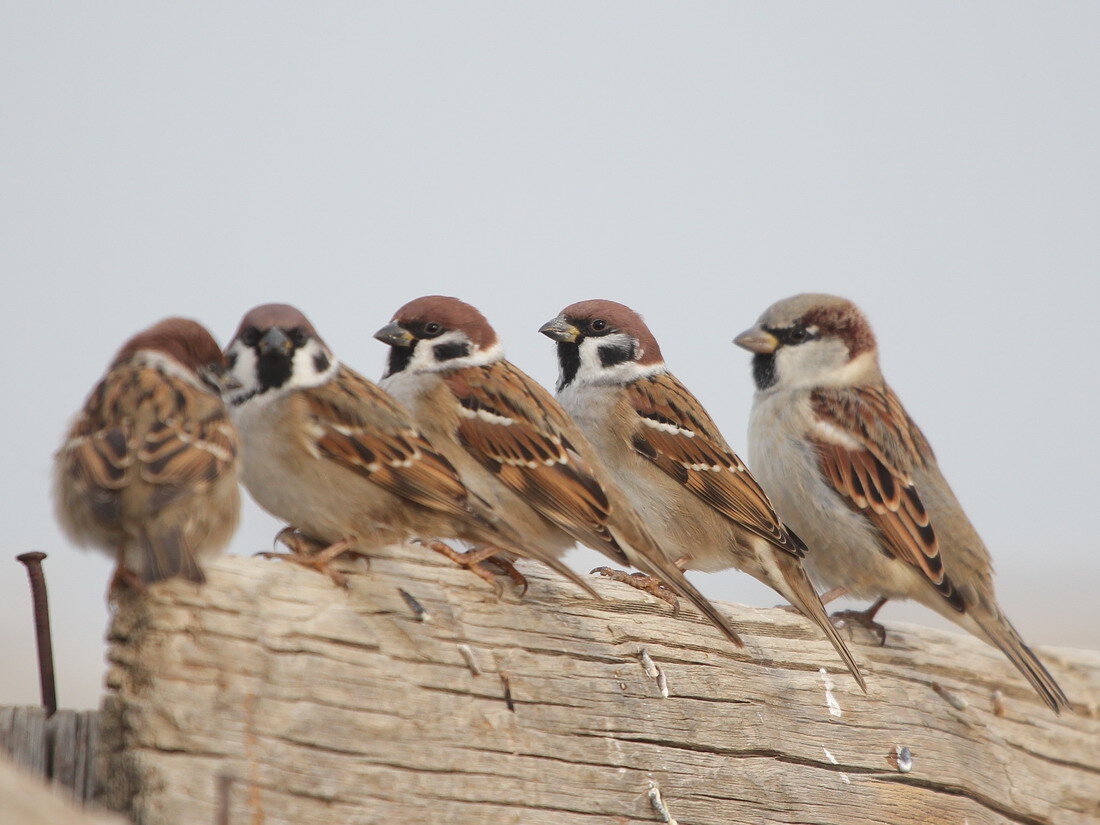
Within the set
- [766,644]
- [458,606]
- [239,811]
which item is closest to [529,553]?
[458,606]

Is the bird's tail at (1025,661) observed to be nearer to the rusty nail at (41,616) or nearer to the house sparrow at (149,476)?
the house sparrow at (149,476)

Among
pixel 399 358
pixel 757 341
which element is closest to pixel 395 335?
pixel 399 358

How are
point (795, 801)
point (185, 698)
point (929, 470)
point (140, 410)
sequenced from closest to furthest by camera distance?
point (185, 698), point (140, 410), point (795, 801), point (929, 470)

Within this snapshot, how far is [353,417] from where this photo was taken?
9.32 feet

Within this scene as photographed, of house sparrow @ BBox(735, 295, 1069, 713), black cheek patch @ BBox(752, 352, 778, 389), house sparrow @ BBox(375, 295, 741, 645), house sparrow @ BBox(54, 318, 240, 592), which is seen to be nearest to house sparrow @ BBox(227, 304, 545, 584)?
house sparrow @ BBox(54, 318, 240, 592)

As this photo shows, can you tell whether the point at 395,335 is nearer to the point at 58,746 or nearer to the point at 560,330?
the point at 560,330

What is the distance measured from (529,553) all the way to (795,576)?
4.39 ft

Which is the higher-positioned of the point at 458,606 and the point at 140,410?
the point at 140,410

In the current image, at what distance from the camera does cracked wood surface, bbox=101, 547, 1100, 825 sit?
6.64 ft

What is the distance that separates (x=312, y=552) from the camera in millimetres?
2715

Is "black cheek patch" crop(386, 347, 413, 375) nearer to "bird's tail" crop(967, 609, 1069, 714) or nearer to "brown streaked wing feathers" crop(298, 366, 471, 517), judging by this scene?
"brown streaked wing feathers" crop(298, 366, 471, 517)

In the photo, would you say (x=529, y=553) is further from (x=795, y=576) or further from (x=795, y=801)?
(x=795, y=576)

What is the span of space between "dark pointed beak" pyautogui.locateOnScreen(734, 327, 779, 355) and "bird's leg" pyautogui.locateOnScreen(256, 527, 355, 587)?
6.76 feet

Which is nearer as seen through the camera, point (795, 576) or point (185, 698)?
point (185, 698)
